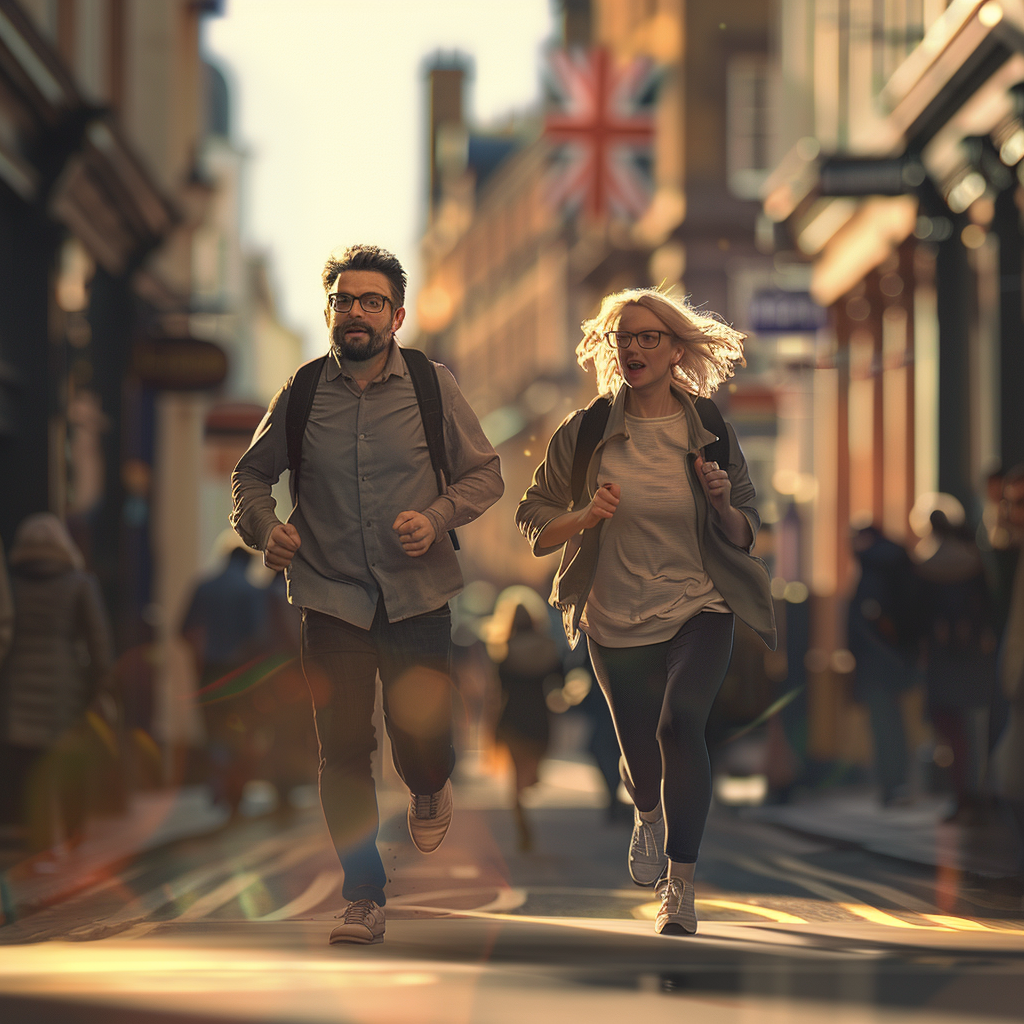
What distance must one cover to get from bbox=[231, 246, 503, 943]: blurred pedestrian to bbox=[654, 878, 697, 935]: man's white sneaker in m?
0.69

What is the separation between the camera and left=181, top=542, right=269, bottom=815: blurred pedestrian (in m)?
13.0

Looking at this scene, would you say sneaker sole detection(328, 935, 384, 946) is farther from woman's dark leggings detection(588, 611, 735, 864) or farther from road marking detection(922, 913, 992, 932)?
road marking detection(922, 913, 992, 932)

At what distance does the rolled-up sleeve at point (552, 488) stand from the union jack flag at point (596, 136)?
1982 centimetres

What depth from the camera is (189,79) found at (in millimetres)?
21141

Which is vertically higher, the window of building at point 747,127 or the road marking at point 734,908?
the window of building at point 747,127

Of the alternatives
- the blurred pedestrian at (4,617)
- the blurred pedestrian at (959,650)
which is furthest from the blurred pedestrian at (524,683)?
the blurred pedestrian at (4,617)

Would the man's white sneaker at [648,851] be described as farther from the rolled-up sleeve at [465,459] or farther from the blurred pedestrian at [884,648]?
the blurred pedestrian at [884,648]

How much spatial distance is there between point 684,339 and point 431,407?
817 mm

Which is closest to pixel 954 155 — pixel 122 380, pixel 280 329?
pixel 122 380

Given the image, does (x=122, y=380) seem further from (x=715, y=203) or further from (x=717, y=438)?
(x=715, y=203)

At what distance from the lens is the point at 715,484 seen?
558 cm

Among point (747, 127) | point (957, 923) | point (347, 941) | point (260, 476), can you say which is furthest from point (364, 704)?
point (747, 127)

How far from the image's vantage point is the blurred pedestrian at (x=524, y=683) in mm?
11500

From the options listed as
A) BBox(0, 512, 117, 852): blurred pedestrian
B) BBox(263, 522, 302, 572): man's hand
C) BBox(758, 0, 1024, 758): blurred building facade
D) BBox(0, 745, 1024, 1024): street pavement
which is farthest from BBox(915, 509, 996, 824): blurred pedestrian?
BBox(263, 522, 302, 572): man's hand
